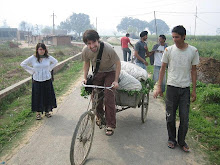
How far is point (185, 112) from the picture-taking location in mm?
3561

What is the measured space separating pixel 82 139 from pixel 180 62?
195 cm

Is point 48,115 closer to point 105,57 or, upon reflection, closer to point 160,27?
point 105,57

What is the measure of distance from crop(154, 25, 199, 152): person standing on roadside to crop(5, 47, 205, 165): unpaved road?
0.35 meters

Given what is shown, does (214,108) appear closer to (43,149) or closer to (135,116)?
(135,116)

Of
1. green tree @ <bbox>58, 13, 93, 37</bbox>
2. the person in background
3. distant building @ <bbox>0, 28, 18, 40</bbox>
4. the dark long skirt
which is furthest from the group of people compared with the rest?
green tree @ <bbox>58, 13, 93, 37</bbox>

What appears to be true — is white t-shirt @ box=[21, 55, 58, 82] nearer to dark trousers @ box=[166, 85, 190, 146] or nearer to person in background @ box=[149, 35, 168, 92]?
dark trousers @ box=[166, 85, 190, 146]

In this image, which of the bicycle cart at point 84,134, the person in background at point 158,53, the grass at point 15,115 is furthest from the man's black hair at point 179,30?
the grass at point 15,115

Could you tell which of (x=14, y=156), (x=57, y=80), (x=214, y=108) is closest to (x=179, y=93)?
(x=214, y=108)

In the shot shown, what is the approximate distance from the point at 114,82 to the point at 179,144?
1.61 meters

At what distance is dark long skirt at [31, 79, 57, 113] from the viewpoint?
→ 16.3ft

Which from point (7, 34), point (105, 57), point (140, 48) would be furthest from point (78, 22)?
point (105, 57)

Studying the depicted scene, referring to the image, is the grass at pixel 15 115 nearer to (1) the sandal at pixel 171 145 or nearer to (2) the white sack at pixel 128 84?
(2) the white sack at pixel 128 84

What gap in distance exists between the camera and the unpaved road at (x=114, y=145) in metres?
3.32

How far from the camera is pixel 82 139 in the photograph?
309 centimetres
